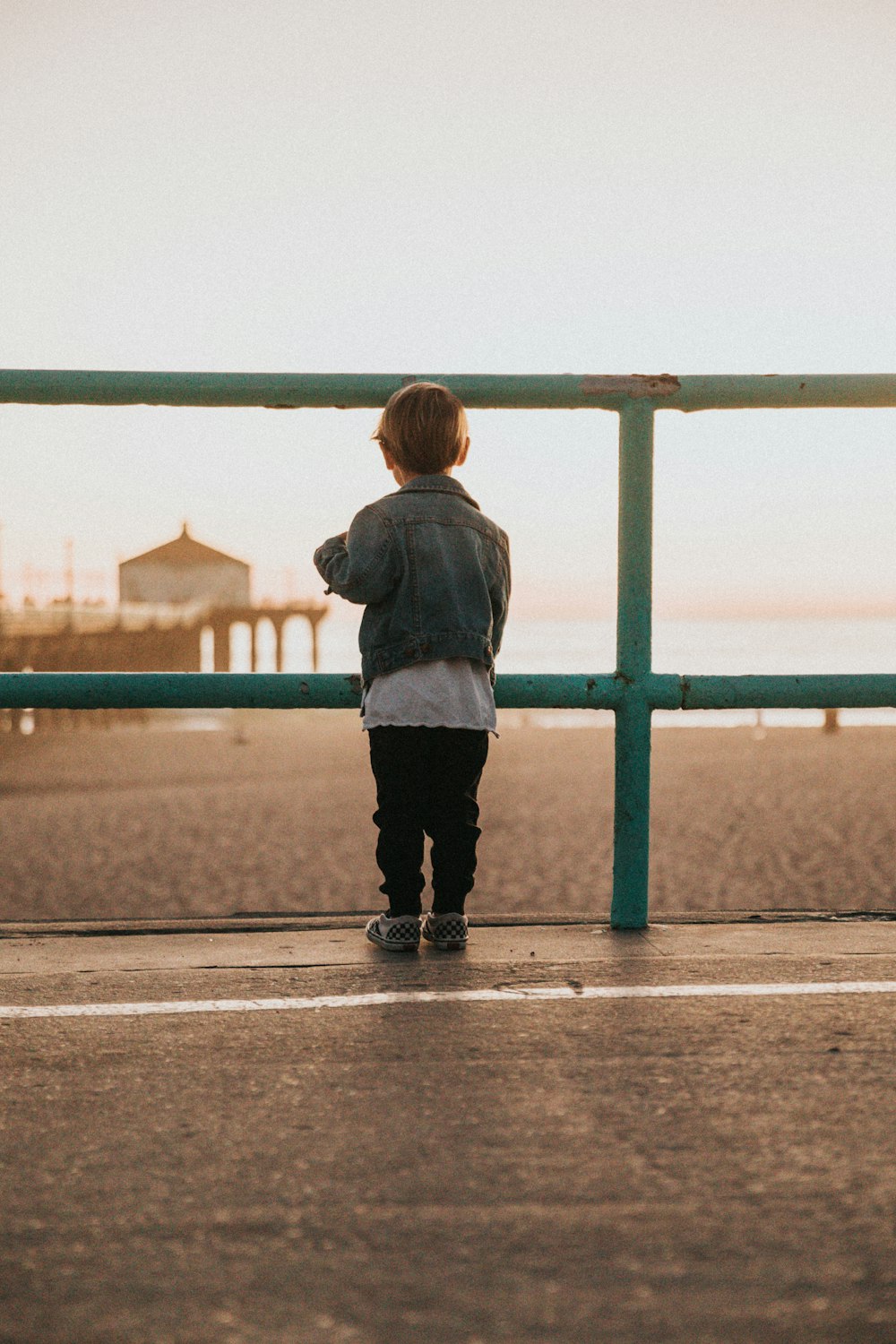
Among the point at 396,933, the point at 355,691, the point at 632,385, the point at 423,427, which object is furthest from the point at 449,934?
the point at 632,385

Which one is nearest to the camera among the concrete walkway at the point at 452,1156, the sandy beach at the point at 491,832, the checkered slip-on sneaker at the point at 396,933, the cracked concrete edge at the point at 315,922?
the concrete walkway at the point at 452,1156

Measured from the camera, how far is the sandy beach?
9148 millimetres

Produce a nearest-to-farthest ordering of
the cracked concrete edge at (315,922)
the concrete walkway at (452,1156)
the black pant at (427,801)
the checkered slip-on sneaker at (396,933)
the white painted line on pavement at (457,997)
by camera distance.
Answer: the concrete walkway at (452,1156) → the white painted line on pavement at (457,997) → the checkered slip-on sneaker at (396,933) → the black pant at (427,801) → the cracked concrete edge at (315,922)

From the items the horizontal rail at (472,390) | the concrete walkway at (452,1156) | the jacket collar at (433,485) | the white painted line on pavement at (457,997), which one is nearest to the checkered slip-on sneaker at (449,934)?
the concrete walkway at (452,1156)

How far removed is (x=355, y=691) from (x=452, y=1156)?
1.28 m

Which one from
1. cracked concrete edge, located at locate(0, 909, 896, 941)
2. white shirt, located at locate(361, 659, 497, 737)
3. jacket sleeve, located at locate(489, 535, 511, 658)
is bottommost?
cracked concrete edge, located at locate(0, 909, 896, 941)

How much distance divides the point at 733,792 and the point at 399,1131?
13711mm

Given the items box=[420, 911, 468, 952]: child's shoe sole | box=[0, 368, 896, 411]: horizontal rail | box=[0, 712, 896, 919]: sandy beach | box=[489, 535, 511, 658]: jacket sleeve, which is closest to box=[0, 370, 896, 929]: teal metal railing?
box=[0, 368, 896, 411]: horizontal rail

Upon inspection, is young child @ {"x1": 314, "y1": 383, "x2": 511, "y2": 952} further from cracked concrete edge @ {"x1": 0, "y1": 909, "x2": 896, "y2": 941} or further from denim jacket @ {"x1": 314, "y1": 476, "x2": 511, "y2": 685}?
cracked concrete edge @ {"x1": 0, "y1": 909, "x2": 896, "y2": 941}

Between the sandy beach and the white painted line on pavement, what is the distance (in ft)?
2.47

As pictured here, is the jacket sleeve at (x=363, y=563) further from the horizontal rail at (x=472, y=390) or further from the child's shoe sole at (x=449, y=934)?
the child's shoe sole at (x=449, y=934)

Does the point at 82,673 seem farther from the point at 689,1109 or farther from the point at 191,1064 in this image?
the point at 689,1109

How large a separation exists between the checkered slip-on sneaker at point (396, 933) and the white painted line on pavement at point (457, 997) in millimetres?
340

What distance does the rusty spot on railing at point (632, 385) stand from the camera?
2.64m
